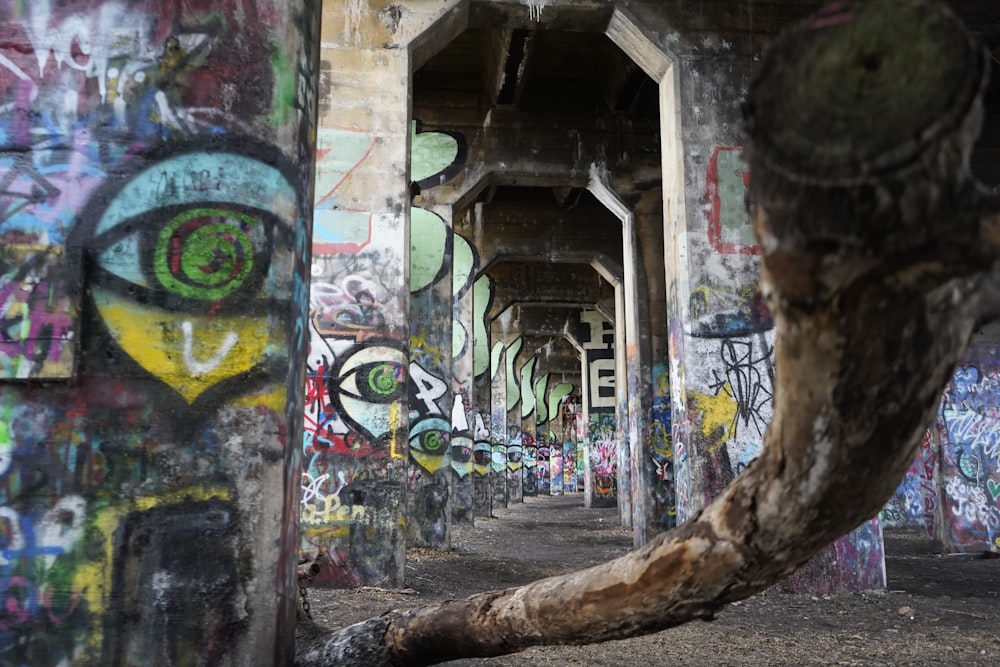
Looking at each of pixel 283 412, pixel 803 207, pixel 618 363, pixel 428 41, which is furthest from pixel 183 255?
pixel 618 363

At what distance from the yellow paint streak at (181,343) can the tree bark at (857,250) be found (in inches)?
76.5

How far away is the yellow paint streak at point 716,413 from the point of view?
750 cm

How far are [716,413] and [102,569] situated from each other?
5.83m

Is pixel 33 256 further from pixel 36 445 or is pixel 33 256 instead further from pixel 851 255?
pixel 851 255

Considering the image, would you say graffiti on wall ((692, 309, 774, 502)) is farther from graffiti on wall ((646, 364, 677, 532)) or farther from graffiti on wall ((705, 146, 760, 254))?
graffiti on wall ((646, 364, 677, 532))

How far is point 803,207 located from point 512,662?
3.85 m

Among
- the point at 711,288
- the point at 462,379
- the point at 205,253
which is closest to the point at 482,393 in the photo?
the point at 462,379

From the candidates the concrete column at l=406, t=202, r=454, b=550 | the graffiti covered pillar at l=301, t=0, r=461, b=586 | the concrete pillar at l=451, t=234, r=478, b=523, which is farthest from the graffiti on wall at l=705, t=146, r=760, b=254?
the concrete pillar at l=451, t=234, r=478, b=523

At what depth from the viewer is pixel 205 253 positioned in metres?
3.13

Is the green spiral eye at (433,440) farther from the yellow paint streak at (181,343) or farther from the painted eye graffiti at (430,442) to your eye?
the yellow paint streak at (181,343)

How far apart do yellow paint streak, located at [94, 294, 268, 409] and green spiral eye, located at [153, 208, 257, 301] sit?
0.12 meters

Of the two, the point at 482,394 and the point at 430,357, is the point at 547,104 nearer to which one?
the point at 430,357

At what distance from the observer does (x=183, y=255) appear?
312 centimetres

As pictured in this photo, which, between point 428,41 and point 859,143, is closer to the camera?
point 859,143
